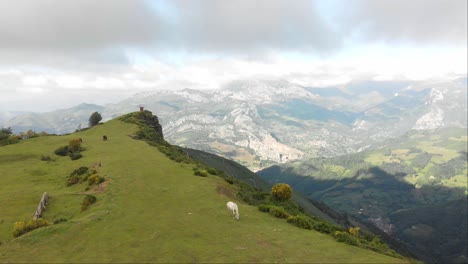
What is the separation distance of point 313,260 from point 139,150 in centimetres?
5483

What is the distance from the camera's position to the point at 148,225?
104 ft

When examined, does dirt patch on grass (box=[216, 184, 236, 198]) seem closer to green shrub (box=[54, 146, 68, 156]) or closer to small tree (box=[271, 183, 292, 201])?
small tree (box=[271, 183, 292, 201])

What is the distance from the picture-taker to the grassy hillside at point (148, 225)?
1010 inches

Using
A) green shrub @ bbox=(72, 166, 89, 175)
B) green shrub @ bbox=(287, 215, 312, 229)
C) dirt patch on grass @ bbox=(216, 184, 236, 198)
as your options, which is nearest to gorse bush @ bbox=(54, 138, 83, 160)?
green shrub @ bbox=(72, 166, 89, 175)

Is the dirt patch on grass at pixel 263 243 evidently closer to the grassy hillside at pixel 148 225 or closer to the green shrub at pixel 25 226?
the grassy hillside at pixel 148 225

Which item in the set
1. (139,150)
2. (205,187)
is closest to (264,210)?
(205,187)

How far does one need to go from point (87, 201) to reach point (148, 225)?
11817 millimetres

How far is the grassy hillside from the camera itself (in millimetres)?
25650

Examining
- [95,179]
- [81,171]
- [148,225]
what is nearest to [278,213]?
[148,225]

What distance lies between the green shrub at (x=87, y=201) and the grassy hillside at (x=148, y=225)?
0.63 m

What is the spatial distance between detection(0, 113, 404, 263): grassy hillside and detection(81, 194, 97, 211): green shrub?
0.63m

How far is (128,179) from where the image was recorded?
161ft

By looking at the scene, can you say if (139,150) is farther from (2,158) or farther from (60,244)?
(60,244)

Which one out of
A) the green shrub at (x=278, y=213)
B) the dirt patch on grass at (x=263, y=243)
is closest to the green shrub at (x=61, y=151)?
the green shrub at (x=278, y=213)
